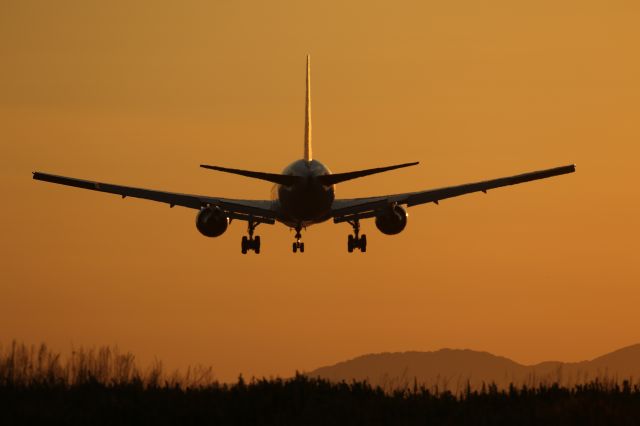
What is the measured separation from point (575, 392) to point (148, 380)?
1678cm

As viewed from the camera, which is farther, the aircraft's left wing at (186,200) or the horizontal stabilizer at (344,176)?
the aircraft's left wing at (186,200)

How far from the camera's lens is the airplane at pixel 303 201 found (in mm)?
79312

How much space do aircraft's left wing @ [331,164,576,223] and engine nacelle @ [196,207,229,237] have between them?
643cm

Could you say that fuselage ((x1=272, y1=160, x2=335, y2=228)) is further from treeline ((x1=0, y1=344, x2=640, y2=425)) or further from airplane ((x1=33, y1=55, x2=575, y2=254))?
treeline ((x1=0, y1=344, x2=640, y2=425))

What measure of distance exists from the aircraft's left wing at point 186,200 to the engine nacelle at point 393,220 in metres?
6.30

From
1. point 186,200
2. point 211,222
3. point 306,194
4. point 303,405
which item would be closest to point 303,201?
point 306,194

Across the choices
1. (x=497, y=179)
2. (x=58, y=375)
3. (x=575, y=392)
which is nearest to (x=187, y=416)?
(x=58, y=375)

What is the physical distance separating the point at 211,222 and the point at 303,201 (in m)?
7.22

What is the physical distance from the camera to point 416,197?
8938 cm

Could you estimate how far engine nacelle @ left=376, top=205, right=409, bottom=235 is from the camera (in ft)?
279

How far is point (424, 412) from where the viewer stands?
53938mm

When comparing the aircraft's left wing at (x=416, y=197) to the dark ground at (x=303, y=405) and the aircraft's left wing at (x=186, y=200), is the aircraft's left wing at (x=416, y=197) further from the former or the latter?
the dark ground at (x=303, y=405)

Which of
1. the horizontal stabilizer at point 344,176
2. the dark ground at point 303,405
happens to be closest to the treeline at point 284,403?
the dark ground at point 303,405

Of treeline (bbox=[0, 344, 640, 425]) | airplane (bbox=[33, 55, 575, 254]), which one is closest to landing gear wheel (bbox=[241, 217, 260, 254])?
airplane (bbox=[33, 55, 575, 254])
